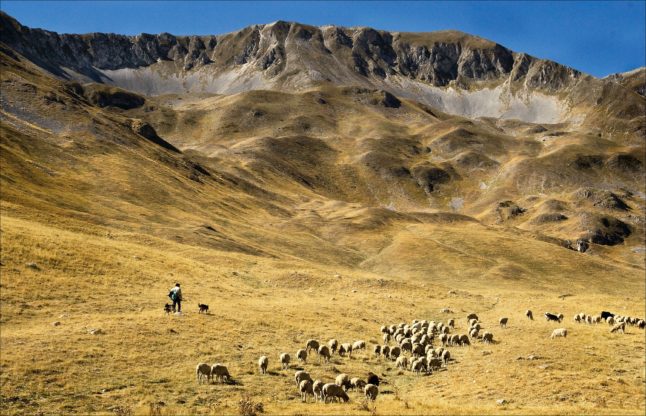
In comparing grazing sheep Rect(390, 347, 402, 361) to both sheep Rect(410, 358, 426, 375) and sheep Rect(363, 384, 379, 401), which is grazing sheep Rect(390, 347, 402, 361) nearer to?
sheep Rect(410, 358, 426, 375)

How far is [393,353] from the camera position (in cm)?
3675

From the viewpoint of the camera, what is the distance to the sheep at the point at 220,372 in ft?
88.8

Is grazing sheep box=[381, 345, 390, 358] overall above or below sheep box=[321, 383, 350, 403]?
above

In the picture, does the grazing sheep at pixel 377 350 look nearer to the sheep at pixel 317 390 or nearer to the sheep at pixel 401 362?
the sheep at pixel 401 362

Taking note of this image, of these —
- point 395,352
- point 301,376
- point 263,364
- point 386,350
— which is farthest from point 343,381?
point 386,350

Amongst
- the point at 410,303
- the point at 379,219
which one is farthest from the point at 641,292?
the point at 410,303

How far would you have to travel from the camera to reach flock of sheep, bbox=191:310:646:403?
2575cm

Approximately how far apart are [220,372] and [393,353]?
14037 millimetres

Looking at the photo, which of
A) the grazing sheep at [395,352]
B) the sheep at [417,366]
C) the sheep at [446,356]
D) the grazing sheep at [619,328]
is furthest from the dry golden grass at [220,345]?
the sheep at [446,356]

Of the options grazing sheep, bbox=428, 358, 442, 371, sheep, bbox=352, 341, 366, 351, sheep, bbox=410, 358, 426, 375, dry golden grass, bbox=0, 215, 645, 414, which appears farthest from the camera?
sheep, bbox=352, 341, 366, 351

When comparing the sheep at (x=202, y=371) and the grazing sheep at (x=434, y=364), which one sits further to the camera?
the grazing sheep at (x=434, y=364)

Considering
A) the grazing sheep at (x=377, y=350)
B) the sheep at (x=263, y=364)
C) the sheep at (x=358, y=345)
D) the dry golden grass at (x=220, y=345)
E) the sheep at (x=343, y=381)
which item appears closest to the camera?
the dry golden grass at (x=220, y=345)

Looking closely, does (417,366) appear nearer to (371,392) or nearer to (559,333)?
(371,392)

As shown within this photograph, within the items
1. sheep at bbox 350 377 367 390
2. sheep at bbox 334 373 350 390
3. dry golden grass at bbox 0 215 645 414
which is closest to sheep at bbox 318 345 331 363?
dry golden grass at bbox 0 215 645 414
